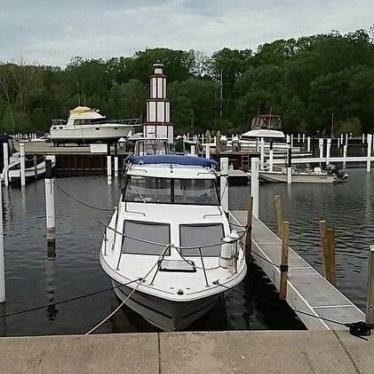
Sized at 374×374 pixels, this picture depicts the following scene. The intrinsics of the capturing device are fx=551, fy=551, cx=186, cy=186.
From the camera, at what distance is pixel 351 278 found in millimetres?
14734

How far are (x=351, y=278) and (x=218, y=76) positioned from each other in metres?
99.0

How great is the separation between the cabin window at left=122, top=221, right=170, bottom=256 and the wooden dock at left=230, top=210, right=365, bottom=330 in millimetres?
2681

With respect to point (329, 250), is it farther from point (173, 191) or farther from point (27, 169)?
point (27, 169)

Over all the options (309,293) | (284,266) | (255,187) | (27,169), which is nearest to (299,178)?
(255,187)

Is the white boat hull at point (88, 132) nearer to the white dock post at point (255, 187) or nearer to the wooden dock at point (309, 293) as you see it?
the white dock post at point (255, 187)

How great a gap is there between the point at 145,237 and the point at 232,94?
9335cm

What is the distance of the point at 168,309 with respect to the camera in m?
9.47

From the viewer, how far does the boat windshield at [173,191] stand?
43.5 feet

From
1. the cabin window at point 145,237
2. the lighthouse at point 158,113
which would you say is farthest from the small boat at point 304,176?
the cabin window at point 145,237

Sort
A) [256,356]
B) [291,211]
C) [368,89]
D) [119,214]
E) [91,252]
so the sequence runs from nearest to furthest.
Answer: [256,356], [119,214], [91,252], [291,211], [368,89]

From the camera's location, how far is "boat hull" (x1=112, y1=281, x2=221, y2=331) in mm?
9430

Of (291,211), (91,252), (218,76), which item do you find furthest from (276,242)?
(218,76)

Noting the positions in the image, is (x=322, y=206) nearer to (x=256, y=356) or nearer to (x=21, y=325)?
(x=21, y=325)

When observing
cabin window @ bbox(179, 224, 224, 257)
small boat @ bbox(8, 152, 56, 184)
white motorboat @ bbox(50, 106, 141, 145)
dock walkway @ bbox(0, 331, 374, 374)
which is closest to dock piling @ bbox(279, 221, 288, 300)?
cabin window @ bbox(179, 224, 224, 257)
